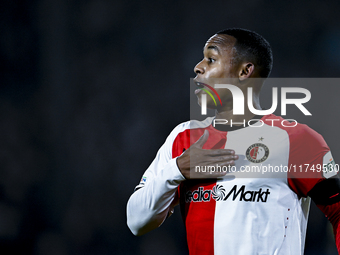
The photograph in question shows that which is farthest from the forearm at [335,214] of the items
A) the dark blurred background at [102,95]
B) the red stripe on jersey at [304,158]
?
the dark blurred background at [102,95]

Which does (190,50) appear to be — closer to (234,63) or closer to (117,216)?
(117,216)

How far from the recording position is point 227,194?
139 centimetres

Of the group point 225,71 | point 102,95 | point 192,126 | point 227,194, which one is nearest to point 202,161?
point 227,194

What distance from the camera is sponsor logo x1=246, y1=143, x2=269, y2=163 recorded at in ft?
4.69

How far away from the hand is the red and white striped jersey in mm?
38

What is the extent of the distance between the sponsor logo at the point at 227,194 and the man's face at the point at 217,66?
1.39 feet

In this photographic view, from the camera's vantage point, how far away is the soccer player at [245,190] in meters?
1.32

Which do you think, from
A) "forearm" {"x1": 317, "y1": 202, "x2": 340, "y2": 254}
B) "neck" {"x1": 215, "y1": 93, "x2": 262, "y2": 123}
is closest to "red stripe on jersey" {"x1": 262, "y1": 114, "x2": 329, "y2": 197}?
"forearm" {"x1": 317, "y1": 202, "x2": 340, "y2": 254}

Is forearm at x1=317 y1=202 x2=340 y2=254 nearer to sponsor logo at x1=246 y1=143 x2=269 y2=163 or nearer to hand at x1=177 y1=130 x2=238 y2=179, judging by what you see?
sponsor logo at x1=246 y1=143 x2=269 y2=163

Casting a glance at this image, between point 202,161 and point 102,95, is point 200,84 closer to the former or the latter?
point 202,161

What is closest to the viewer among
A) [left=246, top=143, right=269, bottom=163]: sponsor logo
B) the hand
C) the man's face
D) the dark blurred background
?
the hand

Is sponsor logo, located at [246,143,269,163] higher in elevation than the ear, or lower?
lower

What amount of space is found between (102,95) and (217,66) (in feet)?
10.2

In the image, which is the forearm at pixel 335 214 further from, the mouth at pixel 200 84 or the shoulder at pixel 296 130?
the mouth at pixel 200 84
